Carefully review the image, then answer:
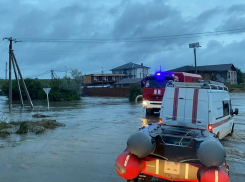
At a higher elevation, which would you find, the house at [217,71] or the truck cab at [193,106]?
the house at [217,71]

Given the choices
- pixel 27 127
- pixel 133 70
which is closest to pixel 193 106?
pixel 27 127

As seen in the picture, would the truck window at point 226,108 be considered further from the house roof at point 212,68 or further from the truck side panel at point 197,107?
the house roof at point 212,68

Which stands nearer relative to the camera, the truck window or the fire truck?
the truck window

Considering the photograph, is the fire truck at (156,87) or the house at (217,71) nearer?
the fire truck at (156,87)

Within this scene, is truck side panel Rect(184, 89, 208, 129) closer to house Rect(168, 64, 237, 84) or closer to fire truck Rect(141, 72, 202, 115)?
fire truck Rect(141, 72, 202, 115)

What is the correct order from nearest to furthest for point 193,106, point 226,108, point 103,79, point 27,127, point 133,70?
point 193,106, point 226,108, point 27,127, point 133,70, point 103,79

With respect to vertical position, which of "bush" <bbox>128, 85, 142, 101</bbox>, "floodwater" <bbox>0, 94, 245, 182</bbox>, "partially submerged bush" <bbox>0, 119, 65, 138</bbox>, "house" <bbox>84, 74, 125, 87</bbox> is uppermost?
"house" <bbox>84, 74, 125, 87</bbox>

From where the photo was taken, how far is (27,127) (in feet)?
45.3

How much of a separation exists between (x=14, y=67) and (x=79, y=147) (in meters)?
26.0

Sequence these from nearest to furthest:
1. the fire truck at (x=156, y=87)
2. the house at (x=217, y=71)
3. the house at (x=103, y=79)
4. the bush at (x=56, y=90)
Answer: the fire truck at (x=156, y=87) < the bush at (x=56, y=90) < the house at (x=217, y=71) < the house at (x=103, y=79)

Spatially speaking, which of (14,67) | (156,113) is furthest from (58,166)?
(14,67)

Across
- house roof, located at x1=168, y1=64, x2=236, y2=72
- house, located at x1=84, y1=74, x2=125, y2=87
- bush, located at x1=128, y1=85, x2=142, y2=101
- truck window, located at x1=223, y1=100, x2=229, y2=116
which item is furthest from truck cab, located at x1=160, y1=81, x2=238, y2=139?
house, located at x1=84, y1=74, x2=125, y2=87

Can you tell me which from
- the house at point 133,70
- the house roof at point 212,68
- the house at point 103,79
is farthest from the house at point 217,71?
the house at point 103,79

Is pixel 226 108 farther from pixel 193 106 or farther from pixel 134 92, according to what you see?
pixel 134 92
